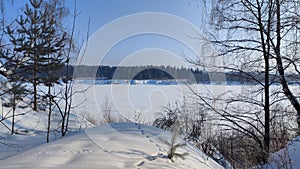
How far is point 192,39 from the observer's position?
503 cm

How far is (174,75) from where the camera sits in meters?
4.81

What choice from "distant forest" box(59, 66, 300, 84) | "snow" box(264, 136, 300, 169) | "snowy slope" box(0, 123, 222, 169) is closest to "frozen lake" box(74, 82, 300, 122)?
"distant forest" box(59, 66, 300, 84)

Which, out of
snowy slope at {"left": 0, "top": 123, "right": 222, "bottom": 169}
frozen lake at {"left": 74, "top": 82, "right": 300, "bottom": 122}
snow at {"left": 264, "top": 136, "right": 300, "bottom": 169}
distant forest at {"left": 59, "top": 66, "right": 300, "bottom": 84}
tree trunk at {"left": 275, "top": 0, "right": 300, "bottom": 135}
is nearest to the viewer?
snowy slope at {"left": 0, "top": 123, "right": 222, "bottom": 169}

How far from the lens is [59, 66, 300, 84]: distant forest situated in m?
4.30

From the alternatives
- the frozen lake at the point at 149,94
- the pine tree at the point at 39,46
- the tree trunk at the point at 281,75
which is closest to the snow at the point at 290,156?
the tree trunk at the point at 281,75

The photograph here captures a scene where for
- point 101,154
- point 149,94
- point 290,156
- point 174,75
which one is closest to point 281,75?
point 290,156

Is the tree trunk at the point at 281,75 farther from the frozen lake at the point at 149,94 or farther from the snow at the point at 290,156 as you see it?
Answer: the snow at the point at 290,156

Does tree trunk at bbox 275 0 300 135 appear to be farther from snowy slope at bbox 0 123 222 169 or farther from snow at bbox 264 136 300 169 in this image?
snowy slope at bbox 0 123 222 169

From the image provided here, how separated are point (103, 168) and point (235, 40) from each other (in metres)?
4.35

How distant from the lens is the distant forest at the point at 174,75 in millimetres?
4305

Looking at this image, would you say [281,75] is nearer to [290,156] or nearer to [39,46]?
[290,156]

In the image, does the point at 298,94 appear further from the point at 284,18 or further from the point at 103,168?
the point at 103,168

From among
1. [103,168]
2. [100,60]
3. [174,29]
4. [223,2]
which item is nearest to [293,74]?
[223,2]

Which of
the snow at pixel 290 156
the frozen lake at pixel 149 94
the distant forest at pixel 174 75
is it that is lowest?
the snow at pixel 290 156
